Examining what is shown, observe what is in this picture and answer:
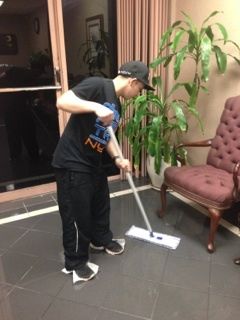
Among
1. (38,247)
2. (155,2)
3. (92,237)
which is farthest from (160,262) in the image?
(155,2)

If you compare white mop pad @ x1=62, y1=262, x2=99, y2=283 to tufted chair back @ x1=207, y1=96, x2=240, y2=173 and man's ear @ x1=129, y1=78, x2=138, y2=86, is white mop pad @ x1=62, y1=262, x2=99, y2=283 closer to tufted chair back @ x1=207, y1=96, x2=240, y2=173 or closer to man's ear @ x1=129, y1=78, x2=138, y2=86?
man's ear @ x1=129, y1=78, x2=138, y2=86

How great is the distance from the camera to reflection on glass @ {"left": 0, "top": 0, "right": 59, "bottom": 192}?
8.96 feet

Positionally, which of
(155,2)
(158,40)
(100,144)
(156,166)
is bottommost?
(156,166)

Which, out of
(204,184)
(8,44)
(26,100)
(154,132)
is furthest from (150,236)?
(8,44)

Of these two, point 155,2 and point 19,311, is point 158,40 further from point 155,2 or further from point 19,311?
point 19,311

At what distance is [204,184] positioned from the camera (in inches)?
84.8

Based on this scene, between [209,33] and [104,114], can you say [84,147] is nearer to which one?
[104,114]

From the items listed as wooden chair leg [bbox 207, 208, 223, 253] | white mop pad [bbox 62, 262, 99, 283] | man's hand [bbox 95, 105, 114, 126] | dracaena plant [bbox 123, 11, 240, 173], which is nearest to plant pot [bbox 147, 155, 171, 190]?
dracaena plant [bbox 123, 11, 240, 173]

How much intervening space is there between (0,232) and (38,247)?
42 cm

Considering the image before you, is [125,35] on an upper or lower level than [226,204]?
upper

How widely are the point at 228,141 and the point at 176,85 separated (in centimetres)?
70

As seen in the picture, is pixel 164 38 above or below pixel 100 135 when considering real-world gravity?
above

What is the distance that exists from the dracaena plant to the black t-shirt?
3.53ft

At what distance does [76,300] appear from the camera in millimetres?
1699
